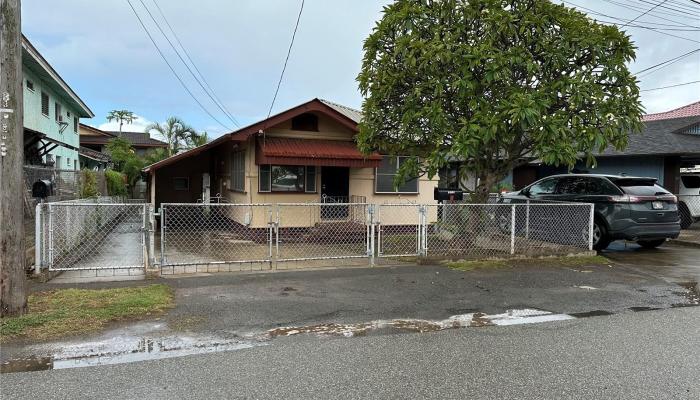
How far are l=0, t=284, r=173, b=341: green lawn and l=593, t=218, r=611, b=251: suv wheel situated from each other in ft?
29.7

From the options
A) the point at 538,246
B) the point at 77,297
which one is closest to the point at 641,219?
the point at 538,246

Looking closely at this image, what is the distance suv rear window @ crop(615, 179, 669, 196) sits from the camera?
10711mm

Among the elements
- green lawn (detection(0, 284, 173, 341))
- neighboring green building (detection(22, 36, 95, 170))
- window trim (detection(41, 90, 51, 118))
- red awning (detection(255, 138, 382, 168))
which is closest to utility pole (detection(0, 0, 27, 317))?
green lawn (detection(0, 284, 173, 341))

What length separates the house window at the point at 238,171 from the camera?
48.6 ft

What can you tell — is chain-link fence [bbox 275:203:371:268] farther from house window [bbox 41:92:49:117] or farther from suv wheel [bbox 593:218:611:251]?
house window [bbox 41:92:49:117]

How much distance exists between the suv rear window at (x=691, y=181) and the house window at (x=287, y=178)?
1303 cm

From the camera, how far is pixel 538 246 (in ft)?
33.1

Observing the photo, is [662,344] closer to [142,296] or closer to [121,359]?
[121,359]

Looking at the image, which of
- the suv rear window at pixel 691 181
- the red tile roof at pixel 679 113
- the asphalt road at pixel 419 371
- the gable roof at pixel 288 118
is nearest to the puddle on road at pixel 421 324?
the asphalt road at pixel 419 371

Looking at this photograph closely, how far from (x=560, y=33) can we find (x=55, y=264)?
941 cm

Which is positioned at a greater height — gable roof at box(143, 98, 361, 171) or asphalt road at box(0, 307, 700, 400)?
gable roof at box(143, 98, 361, 171)

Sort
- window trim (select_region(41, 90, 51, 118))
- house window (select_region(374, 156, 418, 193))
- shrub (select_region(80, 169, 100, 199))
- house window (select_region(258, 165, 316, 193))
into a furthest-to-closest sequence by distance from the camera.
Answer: window trim (select_region(41, 90, 51, 118))
house window (select_region(374, 156, 418, 193))
shrub (select_region(80, 169, 100, 199))
house window (select_region(258, 165, 316, 193))

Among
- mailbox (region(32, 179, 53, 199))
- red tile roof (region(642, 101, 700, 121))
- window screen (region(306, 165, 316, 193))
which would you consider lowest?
mailbox (region(32, 179, 53, 199))

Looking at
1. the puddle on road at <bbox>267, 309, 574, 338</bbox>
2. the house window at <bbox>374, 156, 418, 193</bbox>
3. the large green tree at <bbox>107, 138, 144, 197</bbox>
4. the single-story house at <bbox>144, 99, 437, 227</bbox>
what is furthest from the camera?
the large green tree at <bbox>107, 138, 144, 197</bbox>
